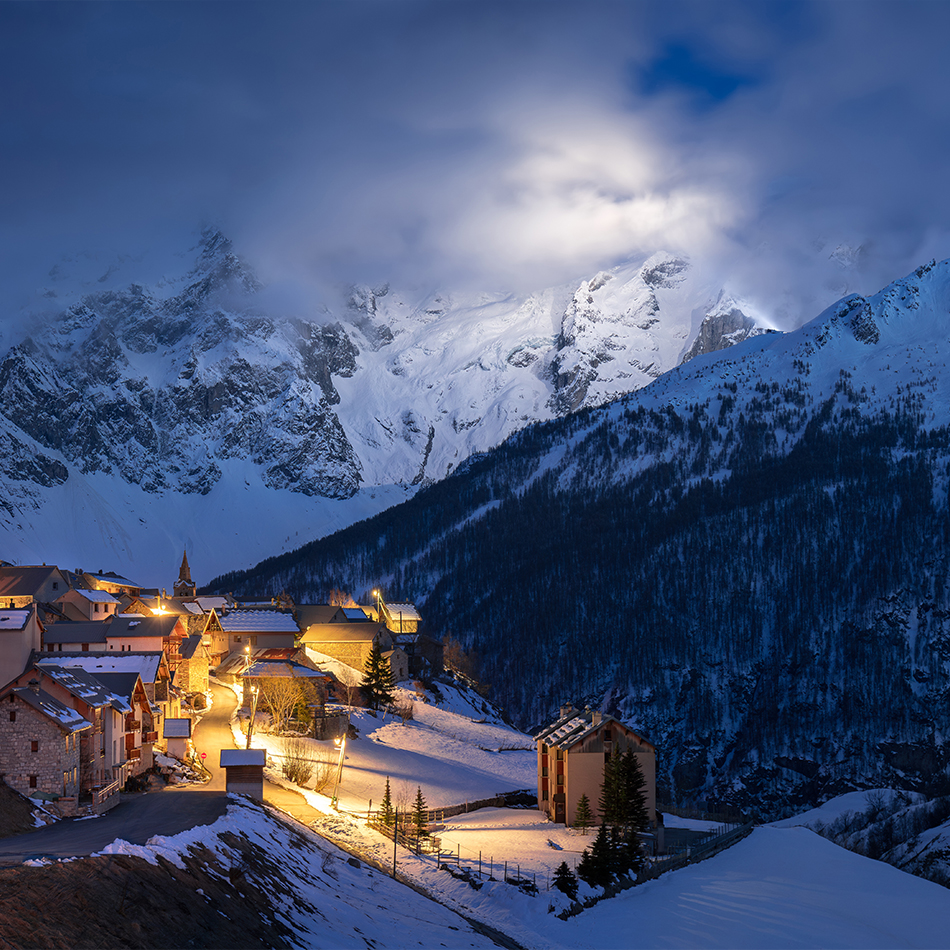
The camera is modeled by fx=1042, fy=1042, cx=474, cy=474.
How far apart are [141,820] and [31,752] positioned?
28.6 feet

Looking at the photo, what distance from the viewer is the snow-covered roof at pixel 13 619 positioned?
68.6 meters

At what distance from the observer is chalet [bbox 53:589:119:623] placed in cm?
12450

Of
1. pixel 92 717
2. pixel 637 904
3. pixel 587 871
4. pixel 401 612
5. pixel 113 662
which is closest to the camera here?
pixel 92 717

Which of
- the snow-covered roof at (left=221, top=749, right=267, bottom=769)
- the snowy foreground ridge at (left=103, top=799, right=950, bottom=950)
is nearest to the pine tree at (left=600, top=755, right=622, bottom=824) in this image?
the snowy foreground ridge at (left=103, top=799, right=950, bottom=950)

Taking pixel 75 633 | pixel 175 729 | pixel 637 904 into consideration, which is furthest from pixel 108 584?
pixel 637 904

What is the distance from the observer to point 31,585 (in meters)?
130

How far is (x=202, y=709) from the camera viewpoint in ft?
291

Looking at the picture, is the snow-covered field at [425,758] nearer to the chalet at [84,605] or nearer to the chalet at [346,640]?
the chalet at [346,640]

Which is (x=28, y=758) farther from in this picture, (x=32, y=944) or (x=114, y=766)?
(x=32, y=944)

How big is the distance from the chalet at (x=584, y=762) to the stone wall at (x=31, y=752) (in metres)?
35.3

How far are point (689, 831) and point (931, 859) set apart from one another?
26.6 m

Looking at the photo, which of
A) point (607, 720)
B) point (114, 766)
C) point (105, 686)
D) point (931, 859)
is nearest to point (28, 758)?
point (114, 766)

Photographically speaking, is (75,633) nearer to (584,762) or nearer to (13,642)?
(13,642)

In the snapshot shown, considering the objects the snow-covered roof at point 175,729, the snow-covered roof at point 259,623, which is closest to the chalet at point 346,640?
the snow-covered roof at point 259,623
